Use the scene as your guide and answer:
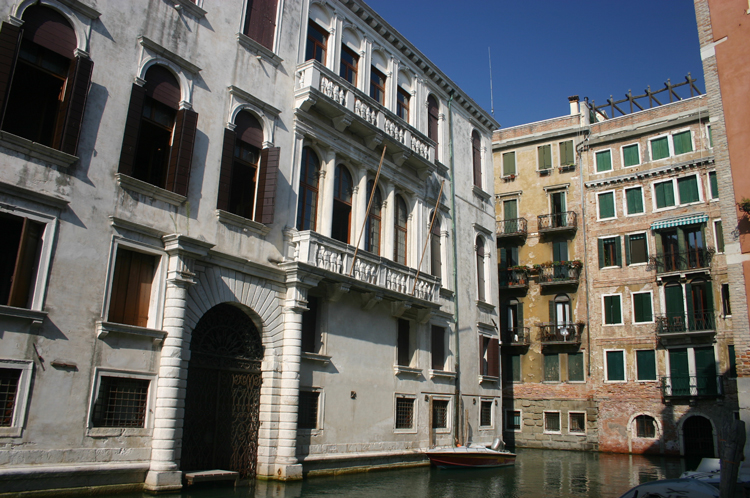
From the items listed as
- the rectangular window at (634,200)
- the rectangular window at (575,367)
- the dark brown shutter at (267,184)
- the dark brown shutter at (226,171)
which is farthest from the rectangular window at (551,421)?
the dark brown shutter at (226,171)

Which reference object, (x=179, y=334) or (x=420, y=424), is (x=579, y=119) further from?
(x=179, y=334)

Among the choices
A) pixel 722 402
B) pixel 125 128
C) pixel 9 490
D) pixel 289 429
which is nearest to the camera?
pixel 9 490

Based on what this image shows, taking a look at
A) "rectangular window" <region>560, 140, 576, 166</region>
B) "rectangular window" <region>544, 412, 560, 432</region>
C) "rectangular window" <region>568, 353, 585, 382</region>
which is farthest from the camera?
"rectangular window" <region>560, 140, 576, 166</region>

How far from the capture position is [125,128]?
12.6 m

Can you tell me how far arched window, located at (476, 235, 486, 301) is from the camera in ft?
83.2

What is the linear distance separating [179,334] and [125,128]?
4.43m

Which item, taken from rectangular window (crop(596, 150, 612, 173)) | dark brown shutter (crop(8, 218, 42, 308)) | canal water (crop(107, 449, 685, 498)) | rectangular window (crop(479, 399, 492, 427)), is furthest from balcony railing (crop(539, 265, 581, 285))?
dark brown shutter (crop(8, 218, 42, 308))

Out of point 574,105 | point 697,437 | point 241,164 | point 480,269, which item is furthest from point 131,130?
point 574,105

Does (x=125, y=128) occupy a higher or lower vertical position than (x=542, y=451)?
higher

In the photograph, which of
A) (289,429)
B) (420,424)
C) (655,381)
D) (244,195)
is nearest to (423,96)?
(244,195)

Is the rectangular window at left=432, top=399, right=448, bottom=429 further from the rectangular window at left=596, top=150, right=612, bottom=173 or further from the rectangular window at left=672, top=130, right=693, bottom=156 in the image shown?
the rectangular window at left=672, top=130, right=693, bottom=156

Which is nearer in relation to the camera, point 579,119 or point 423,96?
point 423,96

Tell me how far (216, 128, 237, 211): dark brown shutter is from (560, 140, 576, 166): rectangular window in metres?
23.0

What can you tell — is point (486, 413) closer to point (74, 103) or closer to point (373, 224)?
point (373, 224)
